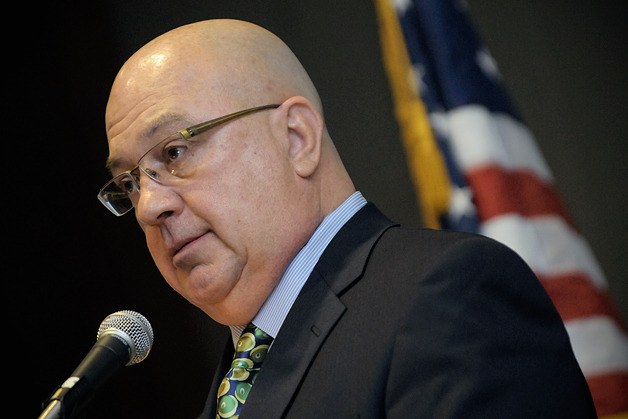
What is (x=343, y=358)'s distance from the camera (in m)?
1.55

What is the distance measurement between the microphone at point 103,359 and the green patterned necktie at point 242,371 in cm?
18

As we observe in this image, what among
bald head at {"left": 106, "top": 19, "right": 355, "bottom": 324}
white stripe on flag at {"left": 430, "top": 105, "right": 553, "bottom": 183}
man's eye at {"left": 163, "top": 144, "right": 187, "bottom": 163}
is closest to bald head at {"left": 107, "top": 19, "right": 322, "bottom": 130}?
bald head at {"left": 106, "top": 19, "right": 355, "bottom": 324}

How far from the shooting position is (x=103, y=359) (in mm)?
1488

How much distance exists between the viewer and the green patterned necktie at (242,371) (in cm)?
167

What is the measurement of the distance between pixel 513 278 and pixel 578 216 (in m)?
0.96

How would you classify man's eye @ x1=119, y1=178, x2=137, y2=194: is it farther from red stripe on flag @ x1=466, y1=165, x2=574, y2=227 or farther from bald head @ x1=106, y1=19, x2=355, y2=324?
red stripe on flag @ x1=466, y1=165, x2=574, y2=227

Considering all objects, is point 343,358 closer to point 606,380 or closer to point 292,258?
point 292,258

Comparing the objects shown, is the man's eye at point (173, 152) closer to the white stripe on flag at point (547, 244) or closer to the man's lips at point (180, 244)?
the man's lips at point (180, 244)

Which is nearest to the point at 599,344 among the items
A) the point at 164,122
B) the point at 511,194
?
the point at 511,194

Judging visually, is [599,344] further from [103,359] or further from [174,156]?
[103,359]

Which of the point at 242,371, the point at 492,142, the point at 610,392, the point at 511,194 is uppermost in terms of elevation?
the point at 242,371

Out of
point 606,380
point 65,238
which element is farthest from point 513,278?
point 65,238

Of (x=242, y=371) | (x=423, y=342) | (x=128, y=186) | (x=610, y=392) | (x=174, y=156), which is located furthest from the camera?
(x=610, y=392)

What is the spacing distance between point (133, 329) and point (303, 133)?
580 millimetres
